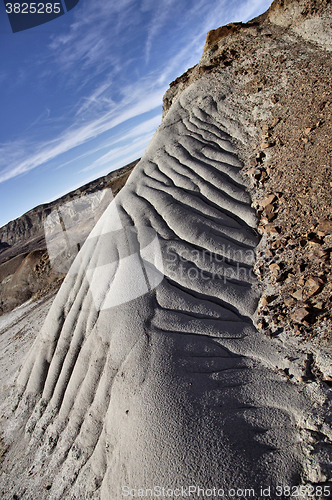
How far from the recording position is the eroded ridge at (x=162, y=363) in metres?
1.70

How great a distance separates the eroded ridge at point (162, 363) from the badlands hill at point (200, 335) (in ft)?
0.04

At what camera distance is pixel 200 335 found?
2.28 meters

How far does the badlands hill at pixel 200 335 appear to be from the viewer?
1.69 m

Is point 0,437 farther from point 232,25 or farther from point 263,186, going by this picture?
point 232,25

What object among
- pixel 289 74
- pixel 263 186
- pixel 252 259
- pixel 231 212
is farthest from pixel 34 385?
pixel 289 74

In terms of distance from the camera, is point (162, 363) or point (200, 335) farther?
point (200, 335)

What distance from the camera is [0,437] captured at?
9.44ft

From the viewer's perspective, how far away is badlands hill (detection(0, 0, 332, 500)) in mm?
1693

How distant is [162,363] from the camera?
2.06 metres

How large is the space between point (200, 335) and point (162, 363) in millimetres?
404

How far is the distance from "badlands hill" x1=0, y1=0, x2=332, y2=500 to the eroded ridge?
1 cm

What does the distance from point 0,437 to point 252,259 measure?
318 cm

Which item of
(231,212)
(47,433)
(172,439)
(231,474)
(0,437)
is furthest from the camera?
(231,212)

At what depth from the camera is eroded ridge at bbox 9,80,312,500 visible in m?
1.70
